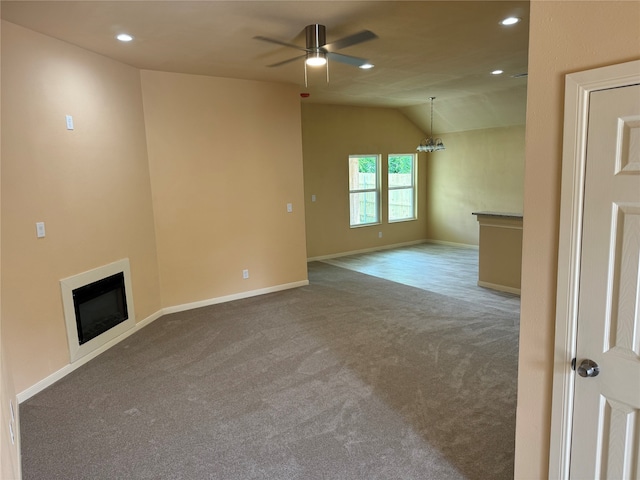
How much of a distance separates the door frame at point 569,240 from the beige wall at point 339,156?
6228 millimetres

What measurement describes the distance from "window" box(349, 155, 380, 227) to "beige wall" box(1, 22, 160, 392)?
4734 millimetres

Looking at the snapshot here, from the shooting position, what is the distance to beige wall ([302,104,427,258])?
24.8 ft

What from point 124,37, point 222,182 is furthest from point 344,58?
point 222,182

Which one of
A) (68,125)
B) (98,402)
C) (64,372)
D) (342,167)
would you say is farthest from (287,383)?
(342,167)

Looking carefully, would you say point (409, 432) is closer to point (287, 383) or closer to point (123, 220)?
point (287, 383)

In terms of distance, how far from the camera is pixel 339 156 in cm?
784

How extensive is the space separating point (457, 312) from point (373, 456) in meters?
2.66

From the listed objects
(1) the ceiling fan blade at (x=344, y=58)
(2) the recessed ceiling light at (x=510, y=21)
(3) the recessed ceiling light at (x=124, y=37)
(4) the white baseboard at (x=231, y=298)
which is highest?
(3) the recessed ceiling light at (x=124, y=37)

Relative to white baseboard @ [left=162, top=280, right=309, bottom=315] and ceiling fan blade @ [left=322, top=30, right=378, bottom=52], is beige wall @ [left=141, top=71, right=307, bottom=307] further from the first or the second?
ceiling fan blade @ [left=322, top=30, right=378, bottom=52]

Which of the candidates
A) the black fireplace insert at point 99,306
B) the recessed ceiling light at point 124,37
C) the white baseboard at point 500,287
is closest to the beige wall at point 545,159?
Result: the recessed ceiling light at point 124,37

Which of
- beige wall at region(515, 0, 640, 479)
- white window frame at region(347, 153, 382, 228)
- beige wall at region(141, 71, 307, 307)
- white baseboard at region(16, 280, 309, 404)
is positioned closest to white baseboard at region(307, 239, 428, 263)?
white window frame at region(347, 153, 382, 228)

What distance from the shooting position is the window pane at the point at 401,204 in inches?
351

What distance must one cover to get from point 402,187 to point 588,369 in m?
7.84

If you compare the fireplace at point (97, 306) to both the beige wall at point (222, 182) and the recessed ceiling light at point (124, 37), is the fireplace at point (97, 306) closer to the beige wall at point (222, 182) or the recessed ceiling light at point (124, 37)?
the beige wall at point (222, 182)
